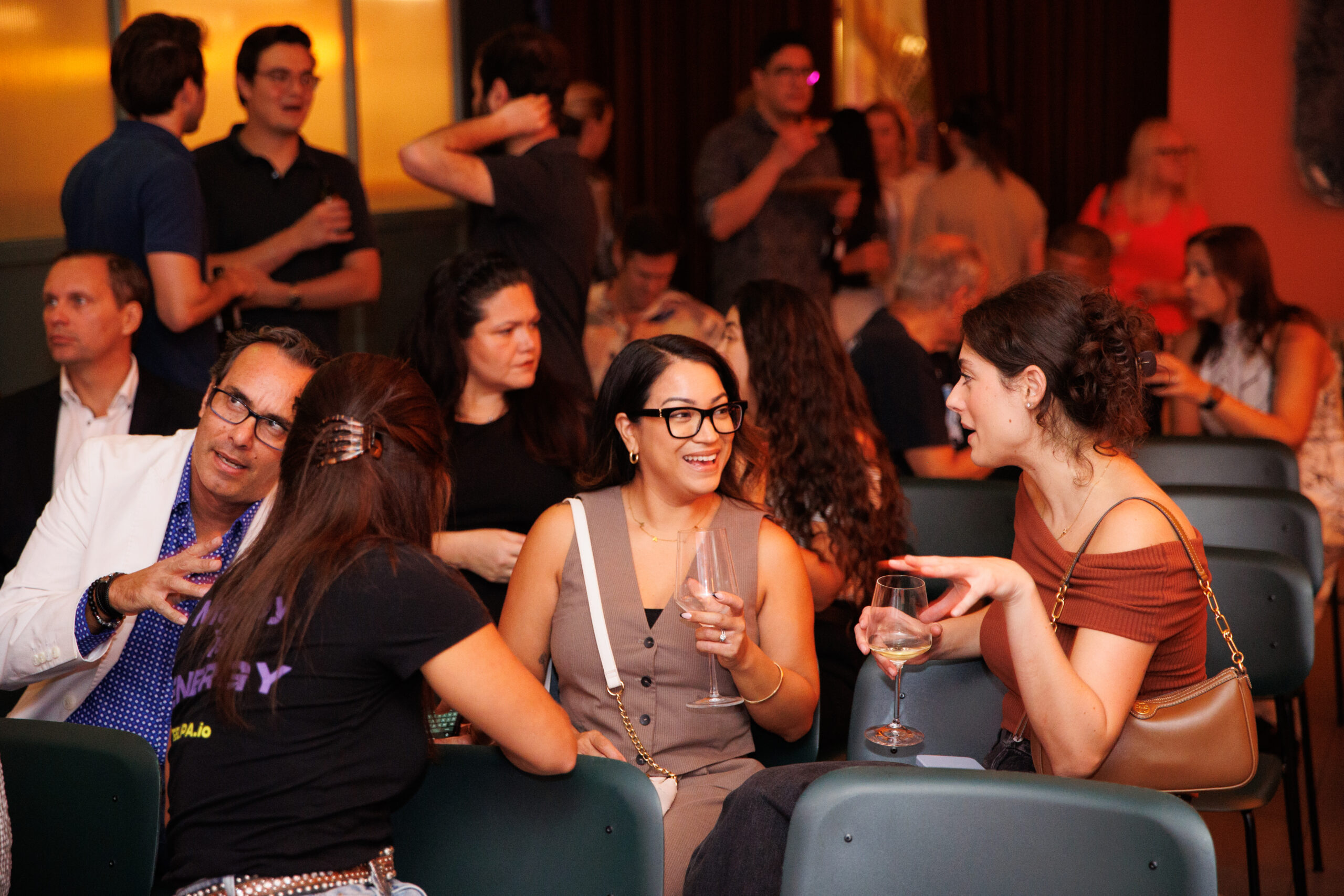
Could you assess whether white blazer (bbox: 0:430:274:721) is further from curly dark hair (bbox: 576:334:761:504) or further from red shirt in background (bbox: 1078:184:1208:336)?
red shirt in background (bbox: 1078:184:1208:336)

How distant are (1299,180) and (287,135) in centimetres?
508

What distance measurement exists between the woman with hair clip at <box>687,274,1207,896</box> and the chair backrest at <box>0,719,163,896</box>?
0.78m

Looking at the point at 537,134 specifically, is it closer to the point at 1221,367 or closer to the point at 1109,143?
the point at 1221,367

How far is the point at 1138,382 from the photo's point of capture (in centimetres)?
198

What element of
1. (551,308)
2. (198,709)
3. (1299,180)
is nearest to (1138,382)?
(198,709)

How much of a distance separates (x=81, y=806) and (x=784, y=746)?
1174 millimetres

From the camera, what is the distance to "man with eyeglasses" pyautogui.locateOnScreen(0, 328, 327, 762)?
217 centimetres

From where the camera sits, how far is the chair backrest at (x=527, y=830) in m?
1.66


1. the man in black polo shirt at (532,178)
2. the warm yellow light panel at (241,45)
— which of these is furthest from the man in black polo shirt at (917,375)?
the warm yellow light panel at (241,45)

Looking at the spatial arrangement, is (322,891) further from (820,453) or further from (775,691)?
(820,453)

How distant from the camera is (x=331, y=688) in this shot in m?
1.59

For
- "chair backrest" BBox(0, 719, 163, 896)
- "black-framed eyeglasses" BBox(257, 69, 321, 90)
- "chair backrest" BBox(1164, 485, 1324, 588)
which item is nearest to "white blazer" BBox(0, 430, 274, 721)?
"chair backrest" BBox(0, 719, 163, 896)

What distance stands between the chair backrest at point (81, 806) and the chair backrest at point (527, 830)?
1.16ft

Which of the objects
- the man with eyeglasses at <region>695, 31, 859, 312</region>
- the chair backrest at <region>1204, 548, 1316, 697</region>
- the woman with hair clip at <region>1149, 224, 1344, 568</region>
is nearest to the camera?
the chair backrest at <region>1204, 548, 1316, 697</region>
